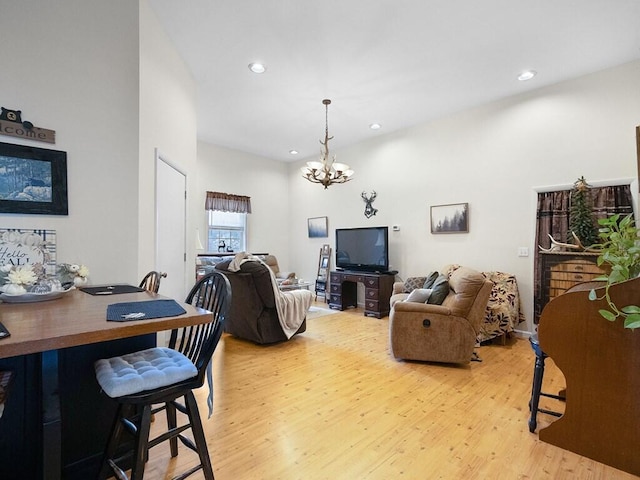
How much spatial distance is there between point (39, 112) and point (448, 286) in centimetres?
395

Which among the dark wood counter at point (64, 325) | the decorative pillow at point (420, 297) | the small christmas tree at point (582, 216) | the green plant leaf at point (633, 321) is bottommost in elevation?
the decorative pillow at point (420, 297)

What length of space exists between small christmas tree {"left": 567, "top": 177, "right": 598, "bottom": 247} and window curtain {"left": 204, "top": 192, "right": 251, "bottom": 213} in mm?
5746

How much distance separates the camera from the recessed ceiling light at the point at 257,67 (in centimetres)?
370

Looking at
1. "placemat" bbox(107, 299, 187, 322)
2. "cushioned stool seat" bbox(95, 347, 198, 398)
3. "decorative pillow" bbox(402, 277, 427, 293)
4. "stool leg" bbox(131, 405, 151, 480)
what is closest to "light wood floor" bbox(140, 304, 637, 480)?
"stool leg" bbox(131, 405, 151, 480)

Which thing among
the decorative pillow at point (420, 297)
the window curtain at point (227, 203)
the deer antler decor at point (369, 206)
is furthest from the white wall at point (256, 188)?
the decorative pillow at point (420, 297)

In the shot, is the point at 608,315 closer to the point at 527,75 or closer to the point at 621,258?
the point at 621,258

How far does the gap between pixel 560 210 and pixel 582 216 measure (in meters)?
0.34

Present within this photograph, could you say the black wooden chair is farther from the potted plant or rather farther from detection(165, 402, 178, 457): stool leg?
the potted plant

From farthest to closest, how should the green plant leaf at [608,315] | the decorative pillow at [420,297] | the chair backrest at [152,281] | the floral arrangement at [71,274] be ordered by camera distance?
the decorative pillow at [420,297], the chair backrest at [152,281], the floral arrangement at [71,274], the green plant leaf at [608,315]

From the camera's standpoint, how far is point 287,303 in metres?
3.91

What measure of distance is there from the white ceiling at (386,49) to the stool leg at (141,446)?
315 cm

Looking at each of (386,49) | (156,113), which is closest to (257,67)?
(156,113)

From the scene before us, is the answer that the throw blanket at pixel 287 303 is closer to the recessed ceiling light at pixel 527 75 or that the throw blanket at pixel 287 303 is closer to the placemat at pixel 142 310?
the placemat at pixel 142 310

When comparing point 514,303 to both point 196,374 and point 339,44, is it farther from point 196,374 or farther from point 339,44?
point 196,374
